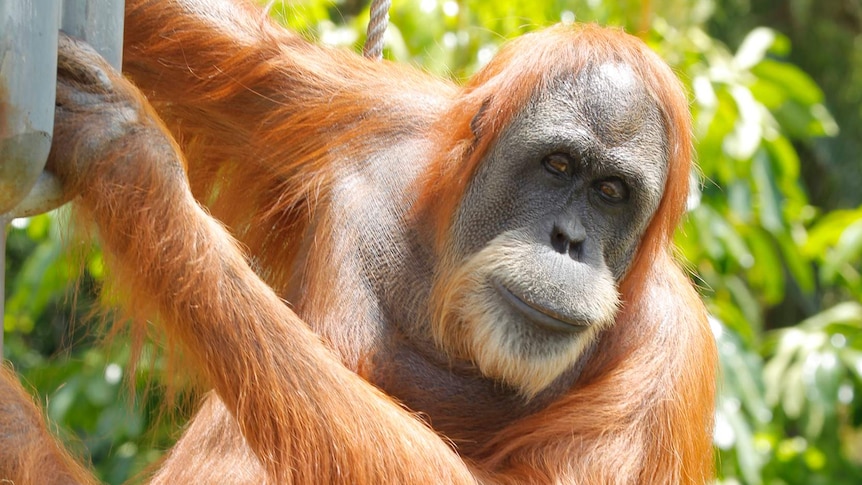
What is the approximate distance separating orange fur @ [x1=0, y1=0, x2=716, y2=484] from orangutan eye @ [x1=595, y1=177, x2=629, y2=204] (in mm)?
138

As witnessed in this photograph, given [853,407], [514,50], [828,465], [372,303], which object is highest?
[514,50]

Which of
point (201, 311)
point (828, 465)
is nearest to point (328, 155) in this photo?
point (201, 311)

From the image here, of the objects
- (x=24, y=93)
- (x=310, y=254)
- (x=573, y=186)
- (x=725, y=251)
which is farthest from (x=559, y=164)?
(x=725, y=251)

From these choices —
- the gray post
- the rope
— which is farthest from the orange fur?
the gray post

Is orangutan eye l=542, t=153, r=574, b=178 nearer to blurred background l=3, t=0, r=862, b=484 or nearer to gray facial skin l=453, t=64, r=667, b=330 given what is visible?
gray facial skin l=453, t=64, r=667, b=330

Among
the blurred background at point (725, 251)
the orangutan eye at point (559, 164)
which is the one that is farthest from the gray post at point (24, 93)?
the blurred background at point (725, 251)

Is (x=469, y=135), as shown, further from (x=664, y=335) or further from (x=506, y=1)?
(x=506, y=1)

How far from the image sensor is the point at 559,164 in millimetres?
2504

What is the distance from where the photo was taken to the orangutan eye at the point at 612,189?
2510mm

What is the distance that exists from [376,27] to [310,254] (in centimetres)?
65

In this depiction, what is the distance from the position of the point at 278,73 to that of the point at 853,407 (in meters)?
4.10

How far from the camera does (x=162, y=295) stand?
204cm

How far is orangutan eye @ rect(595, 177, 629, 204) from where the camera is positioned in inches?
98.8

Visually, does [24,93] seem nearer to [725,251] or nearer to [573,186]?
[573,186]
